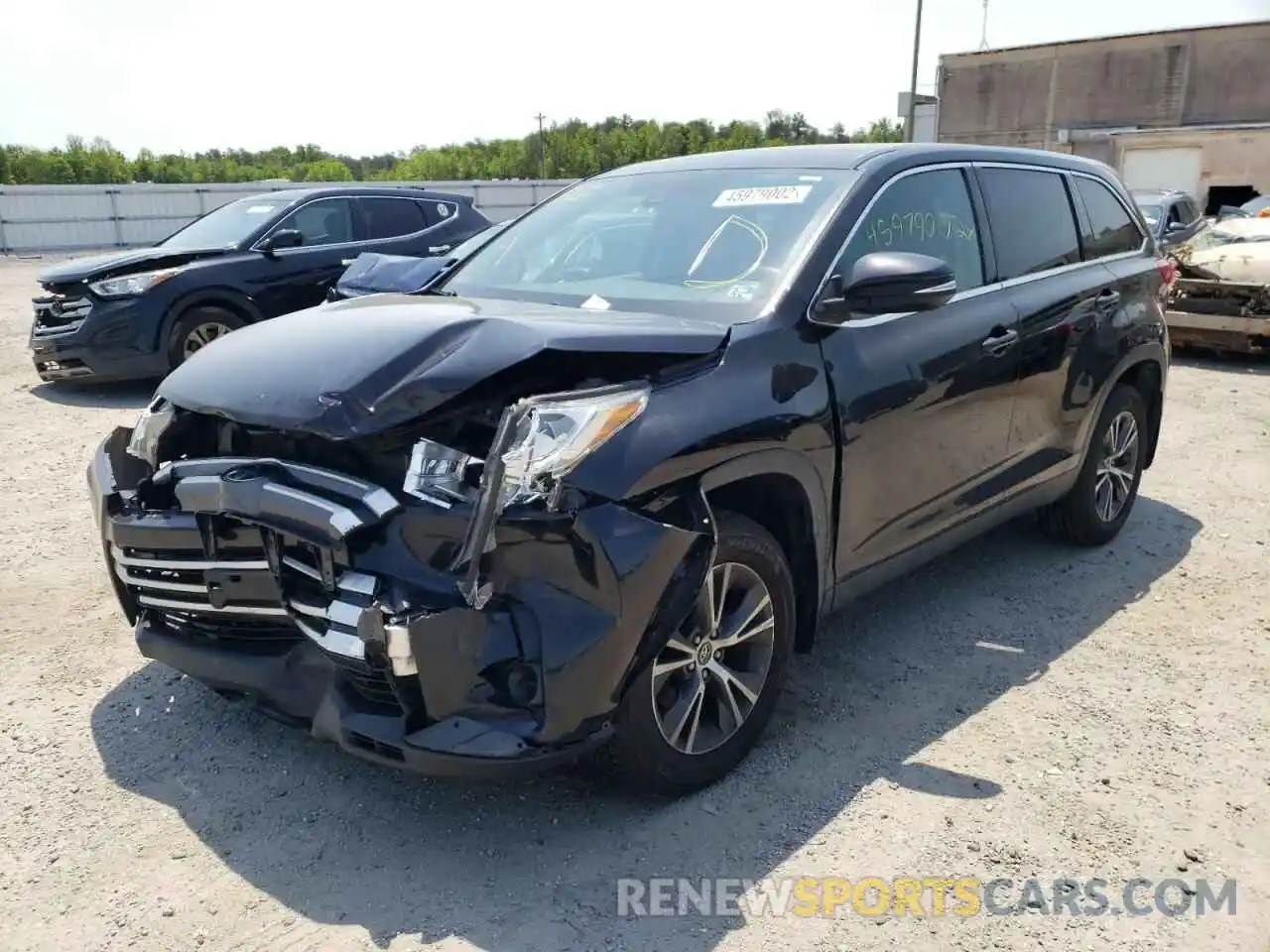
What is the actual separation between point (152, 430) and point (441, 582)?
48.7 inches

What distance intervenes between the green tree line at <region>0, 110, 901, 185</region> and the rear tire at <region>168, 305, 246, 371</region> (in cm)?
4912

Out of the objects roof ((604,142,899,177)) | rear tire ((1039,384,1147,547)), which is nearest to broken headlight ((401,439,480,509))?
roof ((604,142,899,177))

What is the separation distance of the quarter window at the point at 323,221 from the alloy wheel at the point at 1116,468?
6955mm

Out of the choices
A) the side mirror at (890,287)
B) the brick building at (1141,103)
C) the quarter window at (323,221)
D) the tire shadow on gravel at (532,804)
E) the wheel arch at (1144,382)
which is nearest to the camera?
the tire shadow on gravel at (532,804)

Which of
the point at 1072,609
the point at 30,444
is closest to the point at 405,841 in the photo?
the point at 1072,609

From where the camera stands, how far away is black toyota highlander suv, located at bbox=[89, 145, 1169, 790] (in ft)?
8.41

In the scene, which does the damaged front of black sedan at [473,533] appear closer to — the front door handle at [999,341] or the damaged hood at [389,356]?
the damaged hood at [389,356]

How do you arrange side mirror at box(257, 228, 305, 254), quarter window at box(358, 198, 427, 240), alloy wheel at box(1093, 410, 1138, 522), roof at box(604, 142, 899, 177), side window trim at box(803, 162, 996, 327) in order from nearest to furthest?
side window trim at box(803, 162, 996, 327) < roof at box(604, 142, 899, 177) < alloy wheel at box(1093, 410, 1138, 522) < side mirror at box(257, 228, 305, 254) < quarter window at box(358, 198, 427, 240)

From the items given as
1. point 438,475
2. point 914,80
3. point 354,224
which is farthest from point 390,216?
point 914,80

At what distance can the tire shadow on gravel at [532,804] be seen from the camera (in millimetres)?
2639

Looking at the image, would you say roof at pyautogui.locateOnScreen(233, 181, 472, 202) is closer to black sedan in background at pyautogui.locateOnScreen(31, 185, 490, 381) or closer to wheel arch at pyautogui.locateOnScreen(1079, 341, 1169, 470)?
black sedan in background at pyautogui.locateOnScreen(31, 185, 490, 381)

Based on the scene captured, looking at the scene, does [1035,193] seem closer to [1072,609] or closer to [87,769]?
[1072,609]

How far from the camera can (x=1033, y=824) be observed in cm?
302

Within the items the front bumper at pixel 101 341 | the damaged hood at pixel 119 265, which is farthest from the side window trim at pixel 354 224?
the front bumper at pixel 101 341
